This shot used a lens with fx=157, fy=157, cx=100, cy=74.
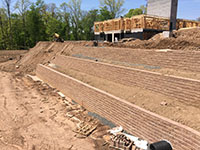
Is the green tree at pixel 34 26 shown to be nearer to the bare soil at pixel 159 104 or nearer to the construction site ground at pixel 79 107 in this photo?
the construction site ground at pixel 79 107

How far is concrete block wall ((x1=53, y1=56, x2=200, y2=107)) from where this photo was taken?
4.93m

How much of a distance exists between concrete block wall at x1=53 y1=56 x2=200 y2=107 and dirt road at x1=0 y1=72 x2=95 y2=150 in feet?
9.71

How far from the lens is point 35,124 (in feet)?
19.8

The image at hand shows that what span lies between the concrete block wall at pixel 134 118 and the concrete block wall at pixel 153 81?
1.57 m

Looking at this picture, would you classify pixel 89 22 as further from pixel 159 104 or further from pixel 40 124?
pixel 159 104

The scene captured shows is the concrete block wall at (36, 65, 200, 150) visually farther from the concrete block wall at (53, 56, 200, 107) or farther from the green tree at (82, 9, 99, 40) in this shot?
the green tree at (82, 9, 99, 40)

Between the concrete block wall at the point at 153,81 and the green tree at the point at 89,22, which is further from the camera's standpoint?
the green tree at the point at 89,22

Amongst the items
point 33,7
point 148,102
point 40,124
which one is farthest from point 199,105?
point 33,7

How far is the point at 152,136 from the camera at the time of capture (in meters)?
4.25

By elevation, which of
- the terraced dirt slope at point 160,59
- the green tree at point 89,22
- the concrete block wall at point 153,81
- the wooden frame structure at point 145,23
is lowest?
the concrete block wall at point 153,81

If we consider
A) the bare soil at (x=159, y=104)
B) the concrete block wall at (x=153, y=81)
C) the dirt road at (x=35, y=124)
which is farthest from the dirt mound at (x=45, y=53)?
the bare soil at (x=159, y=104)

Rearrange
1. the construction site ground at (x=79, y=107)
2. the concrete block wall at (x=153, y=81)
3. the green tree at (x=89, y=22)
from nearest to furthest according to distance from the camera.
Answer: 1. the construction site ground at (x=79, y=107)
2. the concrete block wall at (x=153, y=81)
3. the green tree at (x=89, y=22)

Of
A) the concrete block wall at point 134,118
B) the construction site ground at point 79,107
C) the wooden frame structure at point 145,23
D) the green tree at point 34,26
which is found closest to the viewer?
the concrete block wall at point 134,118

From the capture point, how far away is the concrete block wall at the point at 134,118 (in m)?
3.55
